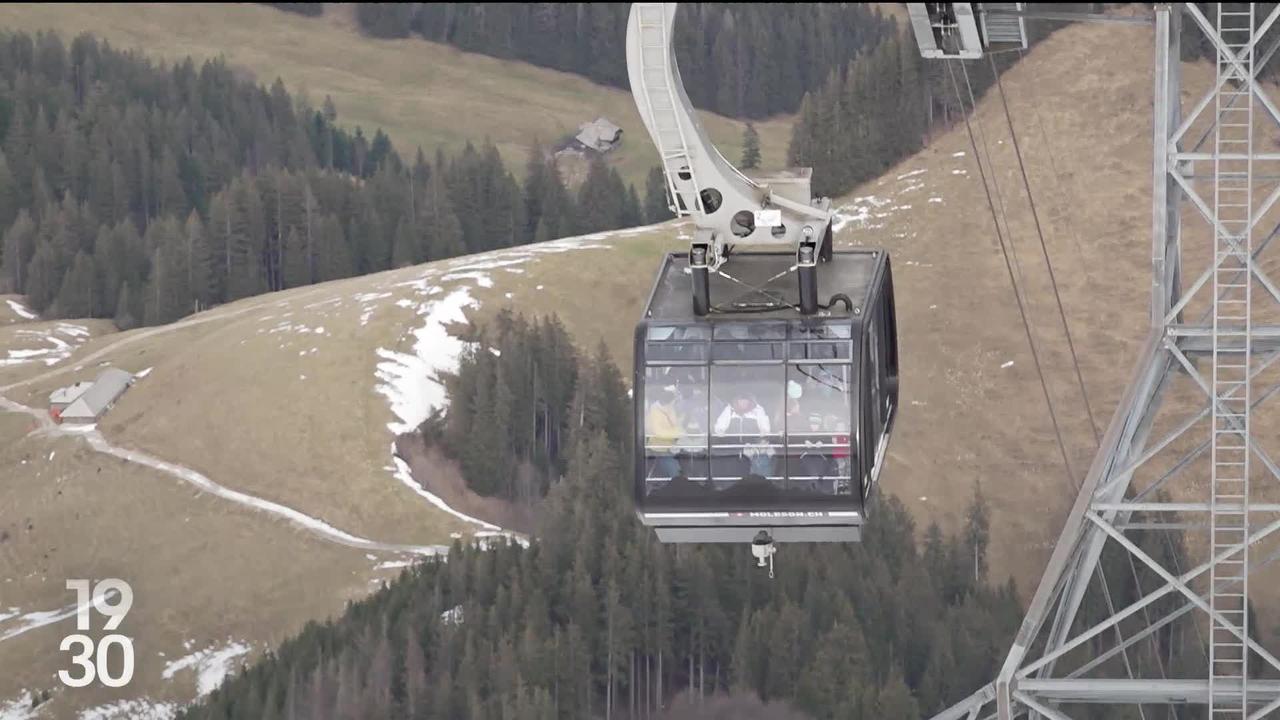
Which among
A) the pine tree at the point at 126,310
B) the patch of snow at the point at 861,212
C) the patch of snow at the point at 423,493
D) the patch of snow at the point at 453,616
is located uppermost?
the patch of snow at the point at 861,212

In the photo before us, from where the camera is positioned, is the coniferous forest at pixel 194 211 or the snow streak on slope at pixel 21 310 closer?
the snow streak on slope at pixel 21 310

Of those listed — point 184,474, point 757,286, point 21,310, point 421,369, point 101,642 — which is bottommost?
point 101,642

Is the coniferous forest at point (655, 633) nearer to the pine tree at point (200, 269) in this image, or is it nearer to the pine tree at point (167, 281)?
the pine tree at point (167, 281)

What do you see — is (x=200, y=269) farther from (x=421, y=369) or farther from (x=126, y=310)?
(x=421, y=369)

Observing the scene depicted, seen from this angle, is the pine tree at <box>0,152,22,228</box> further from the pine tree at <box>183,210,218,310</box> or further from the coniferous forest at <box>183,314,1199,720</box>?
the coniferous forest at <box>183,314,1199,720</box>

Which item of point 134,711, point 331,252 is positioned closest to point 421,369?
point 134,711

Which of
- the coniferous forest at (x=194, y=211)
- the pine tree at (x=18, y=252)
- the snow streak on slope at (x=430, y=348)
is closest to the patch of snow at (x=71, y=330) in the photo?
the coniferous forest at (x=194, y=211)
